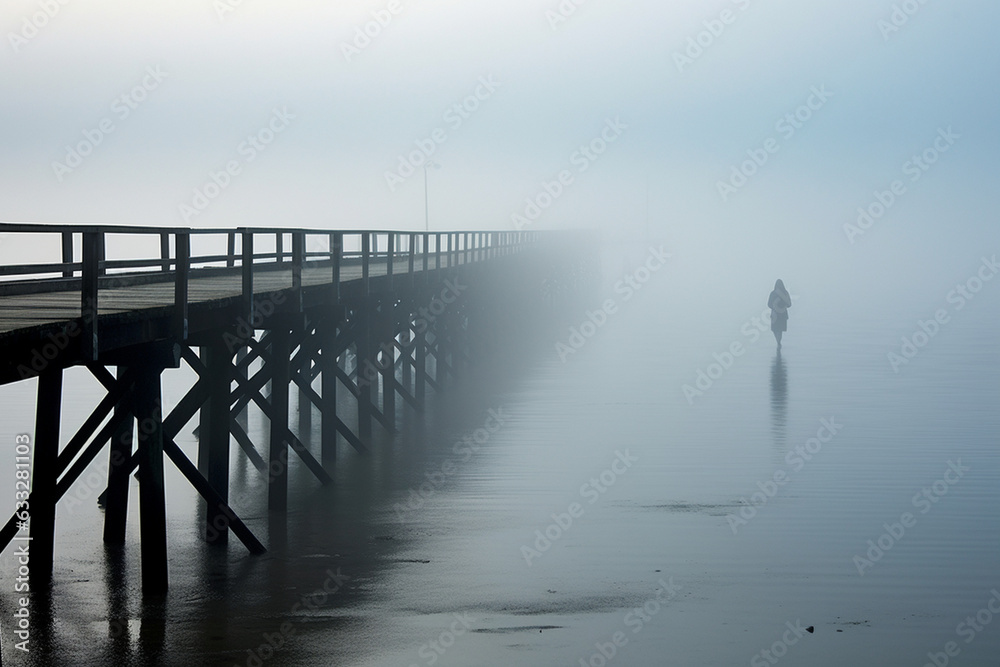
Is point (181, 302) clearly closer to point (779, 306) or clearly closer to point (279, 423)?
point (279, 423)

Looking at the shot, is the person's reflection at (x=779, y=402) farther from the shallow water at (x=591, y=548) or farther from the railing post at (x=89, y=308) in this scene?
the railing post at (x=89, y=308)

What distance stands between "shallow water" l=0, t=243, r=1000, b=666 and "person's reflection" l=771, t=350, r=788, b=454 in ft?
0.36

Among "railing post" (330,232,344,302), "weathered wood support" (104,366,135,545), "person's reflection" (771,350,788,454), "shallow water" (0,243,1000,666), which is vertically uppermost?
"railing post" (330,232,344,302)

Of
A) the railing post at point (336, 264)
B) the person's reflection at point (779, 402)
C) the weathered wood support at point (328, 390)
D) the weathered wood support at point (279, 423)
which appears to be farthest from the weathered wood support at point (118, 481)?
the person's reflection at point (779, 402)

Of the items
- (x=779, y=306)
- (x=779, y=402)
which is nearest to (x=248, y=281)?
(x=779, y=402)

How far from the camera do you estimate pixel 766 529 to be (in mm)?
12023

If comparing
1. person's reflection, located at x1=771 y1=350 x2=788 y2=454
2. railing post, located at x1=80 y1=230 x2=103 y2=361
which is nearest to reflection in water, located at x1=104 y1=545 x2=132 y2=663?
railing post, located at x1=80 y1=230 x2=103 y2=361

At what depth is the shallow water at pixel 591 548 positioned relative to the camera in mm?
8523

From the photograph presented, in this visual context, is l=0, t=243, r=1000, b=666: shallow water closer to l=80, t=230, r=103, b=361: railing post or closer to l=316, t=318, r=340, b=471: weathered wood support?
l=316, t=318, r=340, b=471: weathered wood support

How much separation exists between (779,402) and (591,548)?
1096 centimetres

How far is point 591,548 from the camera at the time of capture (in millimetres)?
11328

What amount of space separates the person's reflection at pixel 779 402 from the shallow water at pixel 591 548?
0.11 meters

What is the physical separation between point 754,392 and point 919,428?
15.7 ft

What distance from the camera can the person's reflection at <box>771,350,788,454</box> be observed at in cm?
1795
